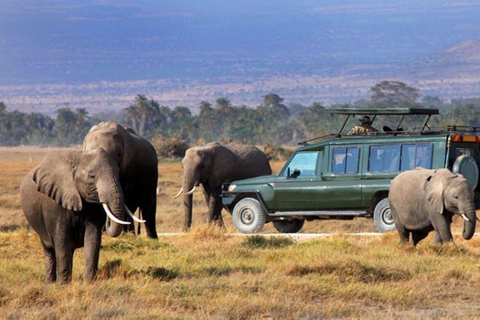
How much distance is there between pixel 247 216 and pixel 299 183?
1.62m

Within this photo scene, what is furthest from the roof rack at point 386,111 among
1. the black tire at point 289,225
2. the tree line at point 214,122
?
the tree line at point 214,122

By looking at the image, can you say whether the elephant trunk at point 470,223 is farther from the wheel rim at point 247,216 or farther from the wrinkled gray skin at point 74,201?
the wheel rim at point 247,216

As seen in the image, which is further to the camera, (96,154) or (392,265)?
(392,265)

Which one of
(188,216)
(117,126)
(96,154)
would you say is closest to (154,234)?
(117,126)

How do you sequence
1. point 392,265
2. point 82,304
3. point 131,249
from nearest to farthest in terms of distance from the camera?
1. point 82,304
2. point 392,265
3. point 131,249

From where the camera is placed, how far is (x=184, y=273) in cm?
1534

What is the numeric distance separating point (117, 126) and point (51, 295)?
322 inches

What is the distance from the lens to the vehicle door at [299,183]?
75.9 ft

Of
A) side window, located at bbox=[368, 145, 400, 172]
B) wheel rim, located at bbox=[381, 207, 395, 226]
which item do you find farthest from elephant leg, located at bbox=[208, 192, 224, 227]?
wheel rim, located at bbox=[381, 207, 395, 226]

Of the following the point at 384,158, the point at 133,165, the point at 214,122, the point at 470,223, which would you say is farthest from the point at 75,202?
the point at 214,122

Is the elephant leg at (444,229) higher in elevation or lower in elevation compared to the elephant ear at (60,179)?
lower

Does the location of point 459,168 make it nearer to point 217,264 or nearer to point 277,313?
point 217,264

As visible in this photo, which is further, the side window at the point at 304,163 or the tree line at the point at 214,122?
the tree line at the point at 214,122

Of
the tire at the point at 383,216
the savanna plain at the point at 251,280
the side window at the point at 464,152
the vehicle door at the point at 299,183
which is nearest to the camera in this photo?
the savanna plain at the point at 251,280
